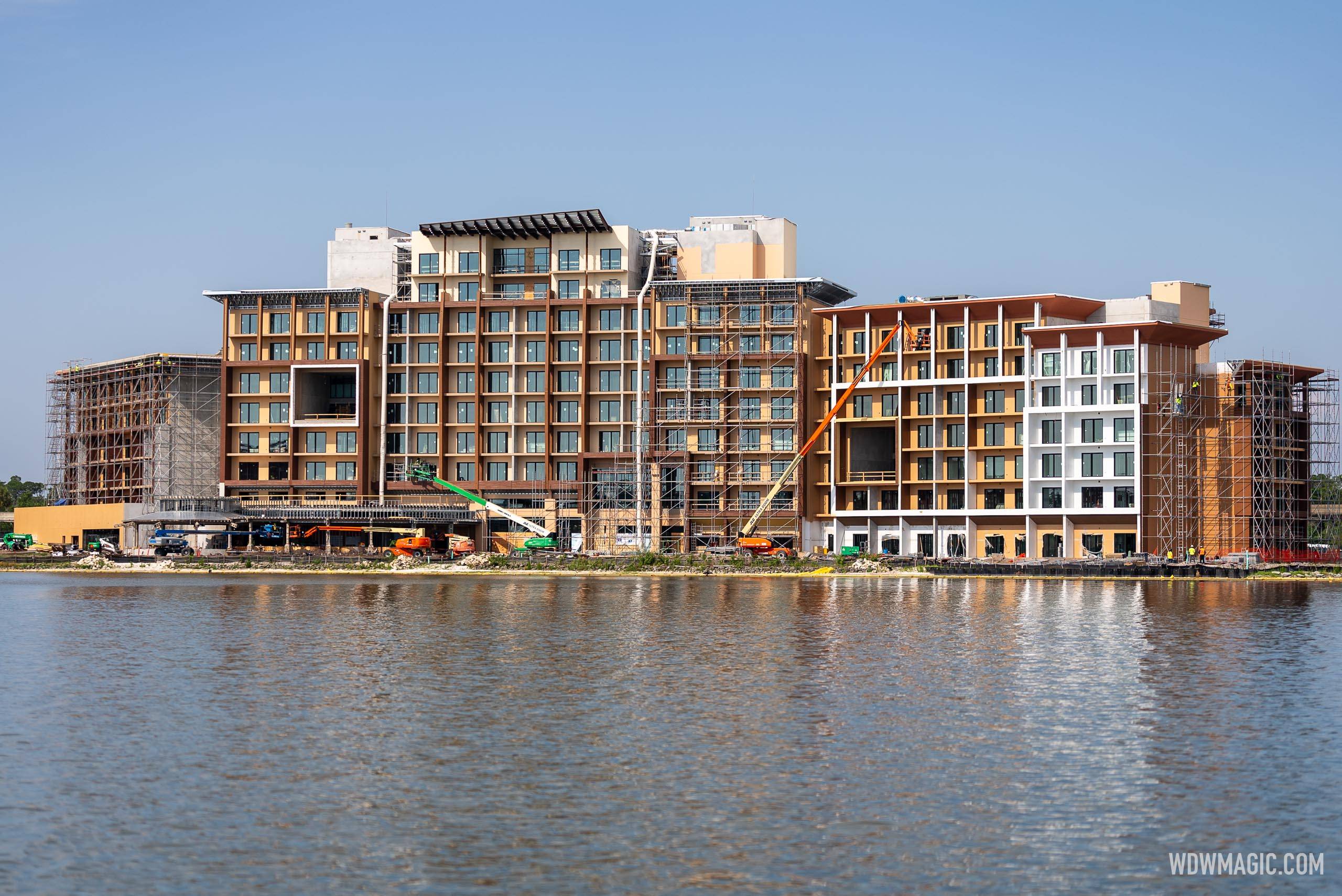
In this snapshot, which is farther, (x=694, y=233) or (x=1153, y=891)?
(x=694, y=233)

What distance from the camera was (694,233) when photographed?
17325 centimetres

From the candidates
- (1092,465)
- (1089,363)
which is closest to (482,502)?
(1092,465)

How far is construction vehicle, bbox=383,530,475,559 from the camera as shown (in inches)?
6220

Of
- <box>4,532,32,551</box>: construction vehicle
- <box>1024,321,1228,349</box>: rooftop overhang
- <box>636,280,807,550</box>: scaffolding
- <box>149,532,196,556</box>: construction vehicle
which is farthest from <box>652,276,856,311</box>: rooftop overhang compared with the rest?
<box>4,532,32,551</box>: construction vehicle

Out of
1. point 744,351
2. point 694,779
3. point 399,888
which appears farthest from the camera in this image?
point 744,351

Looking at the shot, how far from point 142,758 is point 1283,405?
138 m

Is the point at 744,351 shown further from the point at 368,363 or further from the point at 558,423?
the point at 368,363

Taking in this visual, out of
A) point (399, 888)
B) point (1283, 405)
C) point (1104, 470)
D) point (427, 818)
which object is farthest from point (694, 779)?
point (1283, 405)

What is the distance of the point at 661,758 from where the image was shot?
35438mm

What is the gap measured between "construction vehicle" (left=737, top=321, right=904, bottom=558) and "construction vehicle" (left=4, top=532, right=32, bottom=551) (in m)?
98.3

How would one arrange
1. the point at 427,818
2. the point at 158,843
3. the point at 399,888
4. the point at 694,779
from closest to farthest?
the point at 399,888 < the point at 158,843 < the point at 427,818 < the point at 694,779

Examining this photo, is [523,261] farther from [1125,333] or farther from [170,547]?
[1125,333]

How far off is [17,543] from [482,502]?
2701 inches

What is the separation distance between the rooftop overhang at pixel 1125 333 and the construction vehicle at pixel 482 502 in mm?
58052
